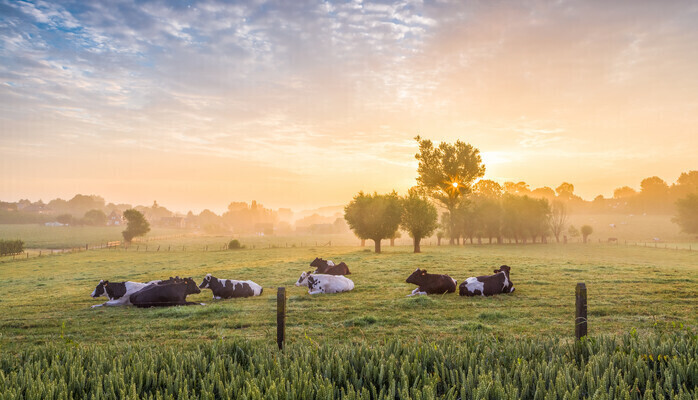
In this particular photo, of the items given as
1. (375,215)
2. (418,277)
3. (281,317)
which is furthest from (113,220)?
(281,317)

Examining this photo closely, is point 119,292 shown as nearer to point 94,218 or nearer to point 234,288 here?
point 234,288

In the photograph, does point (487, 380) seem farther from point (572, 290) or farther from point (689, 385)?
point (572, 290)

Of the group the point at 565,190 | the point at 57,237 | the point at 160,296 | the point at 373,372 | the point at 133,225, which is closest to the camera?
the point at 373,372

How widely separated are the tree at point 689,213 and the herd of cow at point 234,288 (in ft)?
323

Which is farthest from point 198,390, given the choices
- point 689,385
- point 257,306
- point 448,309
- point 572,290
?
point 572,290

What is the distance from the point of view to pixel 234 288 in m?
16.4

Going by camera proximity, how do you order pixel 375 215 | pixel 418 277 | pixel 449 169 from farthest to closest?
pixel 449 169 → pixel 375 215 → pixel 418 277

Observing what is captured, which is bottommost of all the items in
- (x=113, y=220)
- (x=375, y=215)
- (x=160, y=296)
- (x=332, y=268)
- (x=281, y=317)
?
(x=160, y=296)

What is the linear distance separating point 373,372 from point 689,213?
364 ft

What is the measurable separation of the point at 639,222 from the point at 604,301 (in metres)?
139

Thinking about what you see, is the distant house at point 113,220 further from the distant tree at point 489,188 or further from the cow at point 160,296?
the cow at point 160,296

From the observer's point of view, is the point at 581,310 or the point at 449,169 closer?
the point at 581,310

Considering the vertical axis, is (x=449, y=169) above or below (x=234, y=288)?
above

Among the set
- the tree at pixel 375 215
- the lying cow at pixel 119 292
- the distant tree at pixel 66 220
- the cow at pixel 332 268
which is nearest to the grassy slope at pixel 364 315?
the lying cow at pixel 119 292
